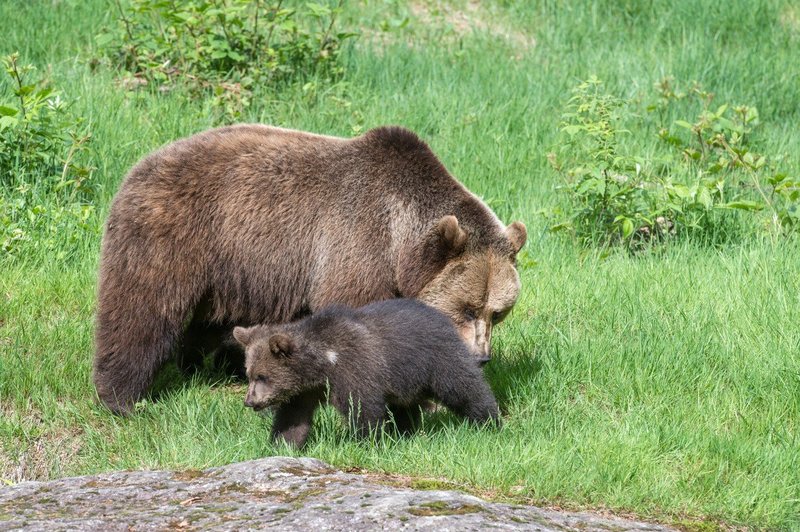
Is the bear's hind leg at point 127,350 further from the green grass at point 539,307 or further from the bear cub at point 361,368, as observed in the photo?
the bear cub at point 361,368

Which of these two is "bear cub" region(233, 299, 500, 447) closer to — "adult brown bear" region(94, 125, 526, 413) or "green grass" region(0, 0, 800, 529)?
"green grass" region(0, 0, 800, 529)

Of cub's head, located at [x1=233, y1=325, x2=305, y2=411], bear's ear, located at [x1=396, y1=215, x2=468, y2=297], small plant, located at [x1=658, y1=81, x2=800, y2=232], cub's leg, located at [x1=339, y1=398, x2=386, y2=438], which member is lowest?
cub's leg, located at [x1=339, y1=398, x2=386, y2=438]

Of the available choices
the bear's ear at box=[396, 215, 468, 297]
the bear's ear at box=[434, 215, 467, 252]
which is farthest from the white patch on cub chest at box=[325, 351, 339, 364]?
the bear's ear at box=[434, 215, 467, 252]

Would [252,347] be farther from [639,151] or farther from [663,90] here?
[663,90]

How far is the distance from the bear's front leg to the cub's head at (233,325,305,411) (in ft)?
0.45

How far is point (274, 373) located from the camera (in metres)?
5.73

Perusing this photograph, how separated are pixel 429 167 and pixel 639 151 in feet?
13.5

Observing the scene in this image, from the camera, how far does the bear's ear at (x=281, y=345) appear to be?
570 cm

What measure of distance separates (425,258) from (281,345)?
1357 millimetres

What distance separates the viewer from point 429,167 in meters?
6.91

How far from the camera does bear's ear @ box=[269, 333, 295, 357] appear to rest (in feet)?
18.7

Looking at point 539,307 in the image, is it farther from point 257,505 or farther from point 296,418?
point 257,505

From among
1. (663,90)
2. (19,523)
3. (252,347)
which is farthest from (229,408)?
(663,90)

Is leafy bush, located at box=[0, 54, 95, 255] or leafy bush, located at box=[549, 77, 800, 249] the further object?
leafy bush, located at box=[549, 77, 800, 249]
